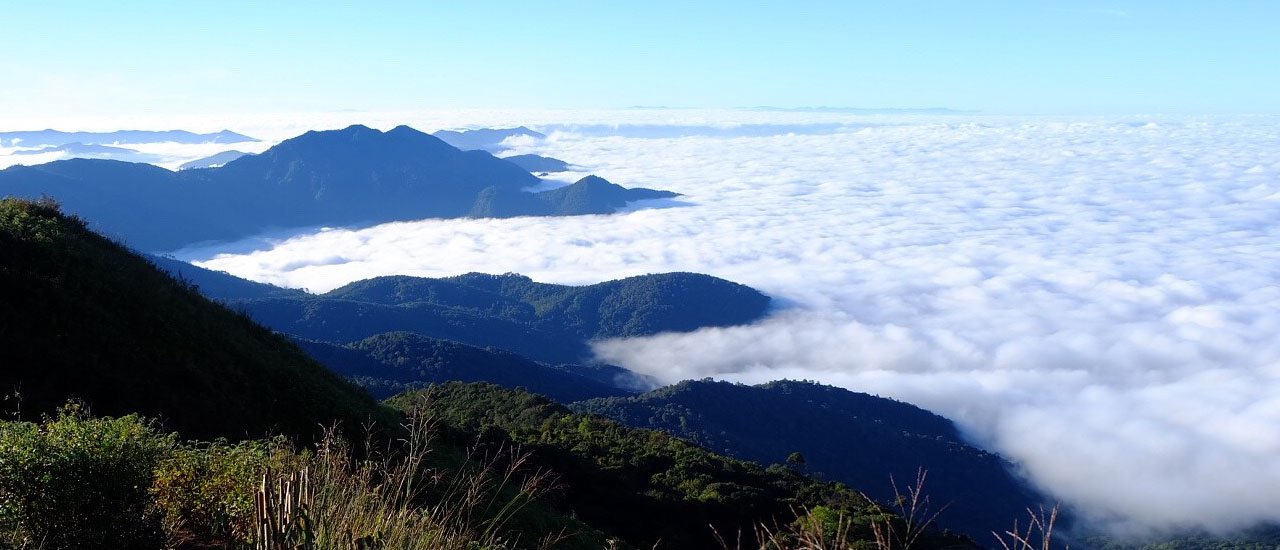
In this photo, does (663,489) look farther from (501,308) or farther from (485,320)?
(501,308)

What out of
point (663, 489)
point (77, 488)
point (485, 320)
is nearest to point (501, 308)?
point (485, 320)

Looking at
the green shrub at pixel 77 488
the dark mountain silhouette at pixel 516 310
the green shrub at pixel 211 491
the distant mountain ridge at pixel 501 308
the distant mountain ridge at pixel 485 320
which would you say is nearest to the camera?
the green shrub at pixel 77 488

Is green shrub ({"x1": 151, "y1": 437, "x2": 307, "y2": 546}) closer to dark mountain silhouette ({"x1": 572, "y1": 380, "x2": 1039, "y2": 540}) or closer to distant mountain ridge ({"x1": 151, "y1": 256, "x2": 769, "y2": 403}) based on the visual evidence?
dark mountain silhouette ({"x1": 572, "y1": 380, "x2": 1039, "y2": 540})

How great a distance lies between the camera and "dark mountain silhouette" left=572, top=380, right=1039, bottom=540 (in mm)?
72938

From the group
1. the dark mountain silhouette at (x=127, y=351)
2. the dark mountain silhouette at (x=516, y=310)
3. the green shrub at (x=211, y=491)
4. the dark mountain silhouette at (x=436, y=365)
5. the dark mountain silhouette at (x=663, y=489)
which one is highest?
the green shrub at (x=211, y=491)

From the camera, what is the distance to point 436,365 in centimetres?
8538

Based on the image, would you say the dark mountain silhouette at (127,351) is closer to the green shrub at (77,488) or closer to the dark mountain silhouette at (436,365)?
the green shrub at (77,488)

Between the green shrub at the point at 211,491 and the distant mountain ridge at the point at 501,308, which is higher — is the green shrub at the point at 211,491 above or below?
above

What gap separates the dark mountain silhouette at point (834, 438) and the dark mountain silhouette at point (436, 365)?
1267cm

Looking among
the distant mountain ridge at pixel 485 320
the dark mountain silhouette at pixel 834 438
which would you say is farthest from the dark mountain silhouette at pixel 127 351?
the distant mountain ridge at pixel 485 320

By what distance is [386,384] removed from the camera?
72062 mm

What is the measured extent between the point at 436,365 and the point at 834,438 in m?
41.2

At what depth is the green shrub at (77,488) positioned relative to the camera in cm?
495

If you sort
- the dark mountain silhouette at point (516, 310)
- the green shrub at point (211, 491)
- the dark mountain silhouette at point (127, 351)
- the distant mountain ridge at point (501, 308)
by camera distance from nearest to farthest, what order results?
the green shrub at point (211, 491), the dark mountain silhouette at point (127, 351), the dark mountain silhouette at point (516, 310), the distant mountain ridge at point (501, 308)
